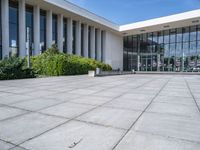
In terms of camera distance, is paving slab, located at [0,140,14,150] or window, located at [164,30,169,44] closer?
paving slab, located at [0,140,14,150]

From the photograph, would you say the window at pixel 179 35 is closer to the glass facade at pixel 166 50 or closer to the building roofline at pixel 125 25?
the glass facade at pixel 166 50

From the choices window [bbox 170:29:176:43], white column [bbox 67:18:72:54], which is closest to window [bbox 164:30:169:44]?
window [bbox 170:29:176:43]

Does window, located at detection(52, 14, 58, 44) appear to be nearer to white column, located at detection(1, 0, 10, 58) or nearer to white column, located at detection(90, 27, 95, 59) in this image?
white column, located at detection(1, 0, 10, 58)

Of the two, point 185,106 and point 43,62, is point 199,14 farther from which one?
point 185,106

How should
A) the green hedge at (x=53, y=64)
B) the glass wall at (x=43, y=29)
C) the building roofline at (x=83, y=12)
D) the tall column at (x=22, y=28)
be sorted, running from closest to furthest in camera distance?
the green hedge at (x=53, y=64) < the tall column at (x=22, y=28) < the building roofline at (x=83, y=12) < the glass wall at (x=43, y=29)

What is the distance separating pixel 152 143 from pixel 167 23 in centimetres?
2968

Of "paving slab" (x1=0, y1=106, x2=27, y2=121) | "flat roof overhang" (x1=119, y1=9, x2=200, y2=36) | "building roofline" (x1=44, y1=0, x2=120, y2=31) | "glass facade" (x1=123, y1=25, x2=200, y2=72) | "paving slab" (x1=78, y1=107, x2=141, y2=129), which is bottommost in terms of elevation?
"paving slab" (x1=78, y1=107, x2=141, y2=129)

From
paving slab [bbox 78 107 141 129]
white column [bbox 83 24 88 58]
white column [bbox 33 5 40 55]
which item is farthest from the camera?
white column [bbox 83 24 88 58]

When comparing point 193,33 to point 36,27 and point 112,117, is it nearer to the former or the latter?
point 36,27

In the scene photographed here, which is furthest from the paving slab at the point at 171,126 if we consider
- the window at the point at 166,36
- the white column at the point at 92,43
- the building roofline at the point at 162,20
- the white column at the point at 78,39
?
the window at the point at 166,36

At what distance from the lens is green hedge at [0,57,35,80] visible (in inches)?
532

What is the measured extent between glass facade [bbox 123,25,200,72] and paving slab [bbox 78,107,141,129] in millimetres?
30802

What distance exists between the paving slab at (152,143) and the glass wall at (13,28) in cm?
2064

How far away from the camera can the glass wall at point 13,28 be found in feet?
66.7
